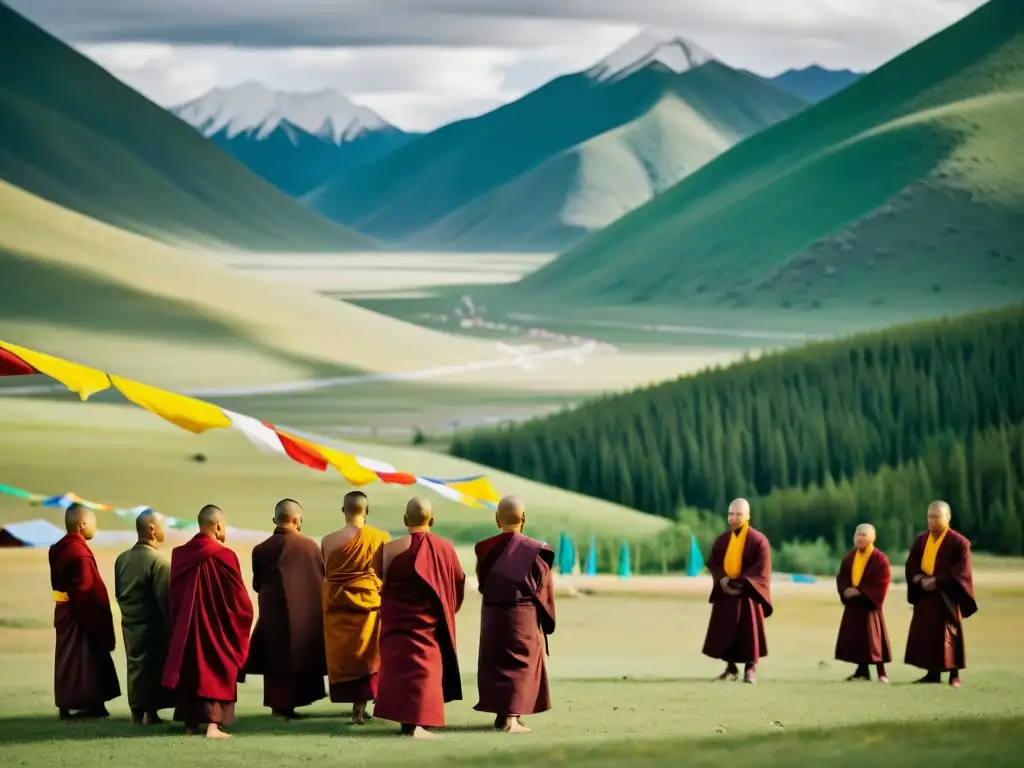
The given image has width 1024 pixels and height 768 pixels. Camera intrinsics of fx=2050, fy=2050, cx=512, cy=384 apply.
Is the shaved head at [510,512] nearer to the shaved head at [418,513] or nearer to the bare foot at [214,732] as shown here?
the shaved head at [418,513]

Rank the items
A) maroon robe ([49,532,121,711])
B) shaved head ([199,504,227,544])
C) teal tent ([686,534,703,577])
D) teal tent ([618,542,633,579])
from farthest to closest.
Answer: teal tent ([686,534,703,577])
teal tent ([618,542,633,579])
maroon robe ([49,532,121,711])
shaved head ([199,504,227,544])

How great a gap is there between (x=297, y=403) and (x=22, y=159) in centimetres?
10365

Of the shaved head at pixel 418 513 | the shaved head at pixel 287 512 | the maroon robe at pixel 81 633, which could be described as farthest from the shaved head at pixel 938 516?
the maroon robe at pixel 81 633

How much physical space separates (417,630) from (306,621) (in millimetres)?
779

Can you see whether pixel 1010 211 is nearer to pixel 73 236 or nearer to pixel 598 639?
pixel 73 236

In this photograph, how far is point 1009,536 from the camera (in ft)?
90.1

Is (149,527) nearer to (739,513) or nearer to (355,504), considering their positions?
(355,504)

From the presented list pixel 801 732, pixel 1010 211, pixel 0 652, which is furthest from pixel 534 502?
pixel 1010 211

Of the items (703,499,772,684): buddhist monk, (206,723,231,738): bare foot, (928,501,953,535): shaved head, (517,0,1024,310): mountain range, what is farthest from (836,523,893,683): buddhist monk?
(517,0,1024,310): mountain range

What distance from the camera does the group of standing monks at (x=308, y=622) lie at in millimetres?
9820

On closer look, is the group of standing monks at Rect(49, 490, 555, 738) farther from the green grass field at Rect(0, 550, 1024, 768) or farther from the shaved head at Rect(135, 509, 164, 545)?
the green grass field at Rect(0, 550, 1024, 768)

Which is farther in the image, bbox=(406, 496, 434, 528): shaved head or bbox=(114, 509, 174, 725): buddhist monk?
bbox=(114, 509, 174, 725): buddhist monk

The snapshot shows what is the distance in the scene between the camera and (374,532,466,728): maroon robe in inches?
384

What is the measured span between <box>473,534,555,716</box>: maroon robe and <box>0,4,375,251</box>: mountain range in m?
132
